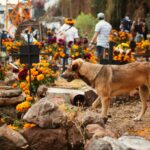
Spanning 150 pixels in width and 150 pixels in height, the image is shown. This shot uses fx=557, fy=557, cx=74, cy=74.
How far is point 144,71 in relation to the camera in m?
9.96

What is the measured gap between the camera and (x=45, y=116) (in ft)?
23.5

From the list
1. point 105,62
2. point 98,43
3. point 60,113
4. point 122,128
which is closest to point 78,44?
point 98,43

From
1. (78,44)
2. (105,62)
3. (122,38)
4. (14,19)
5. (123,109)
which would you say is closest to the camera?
(123,109)

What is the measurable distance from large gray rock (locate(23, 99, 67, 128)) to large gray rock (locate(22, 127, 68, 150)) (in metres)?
0.09

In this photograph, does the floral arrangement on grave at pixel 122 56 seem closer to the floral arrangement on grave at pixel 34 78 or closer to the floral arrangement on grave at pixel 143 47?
the floral arrangement on grave at pixel 34 78

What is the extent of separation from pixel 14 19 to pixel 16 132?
37498 mm

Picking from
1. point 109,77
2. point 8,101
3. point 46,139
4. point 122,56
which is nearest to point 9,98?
point 8,101

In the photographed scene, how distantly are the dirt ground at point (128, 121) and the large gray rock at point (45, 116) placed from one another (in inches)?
40.8

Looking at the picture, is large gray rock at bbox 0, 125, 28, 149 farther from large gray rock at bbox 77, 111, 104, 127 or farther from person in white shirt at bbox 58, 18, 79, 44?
person in white shirt at bbox 58, 18, 79, 44

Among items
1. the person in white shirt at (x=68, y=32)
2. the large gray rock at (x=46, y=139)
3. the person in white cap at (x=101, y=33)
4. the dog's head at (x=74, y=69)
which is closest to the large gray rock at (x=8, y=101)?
the dog's head at (x=74, y=69)

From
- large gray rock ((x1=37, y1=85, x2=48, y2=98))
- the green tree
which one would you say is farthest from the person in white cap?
the green tree

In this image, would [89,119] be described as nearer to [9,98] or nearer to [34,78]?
[9,98]

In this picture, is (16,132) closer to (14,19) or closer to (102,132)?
(102,132)

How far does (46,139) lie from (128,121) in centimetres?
310
